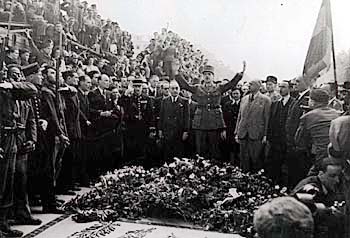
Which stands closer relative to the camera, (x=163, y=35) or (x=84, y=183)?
(x=163, y=35)

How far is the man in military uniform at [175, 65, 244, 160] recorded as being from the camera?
147 inches

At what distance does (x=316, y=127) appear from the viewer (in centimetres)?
316

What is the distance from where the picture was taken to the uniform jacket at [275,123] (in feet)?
11.5

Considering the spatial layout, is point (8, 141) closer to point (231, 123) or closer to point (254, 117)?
point (231, 123)

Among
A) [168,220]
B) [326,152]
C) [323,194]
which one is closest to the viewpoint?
[323,194]

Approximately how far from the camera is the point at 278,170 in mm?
3445

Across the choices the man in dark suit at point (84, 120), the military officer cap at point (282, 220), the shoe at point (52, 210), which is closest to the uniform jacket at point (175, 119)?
the man in dark suit at point (84, 120)

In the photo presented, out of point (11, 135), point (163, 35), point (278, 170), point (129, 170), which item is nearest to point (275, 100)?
point (278, 170)

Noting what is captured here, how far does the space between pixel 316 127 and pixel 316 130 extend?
0.06 feet

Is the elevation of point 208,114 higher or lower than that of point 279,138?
higher

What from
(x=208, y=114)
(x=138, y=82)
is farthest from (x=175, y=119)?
(x=138, y=82)

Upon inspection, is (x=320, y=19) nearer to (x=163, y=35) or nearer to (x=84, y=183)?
(x=163, y=35)

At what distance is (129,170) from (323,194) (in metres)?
1.46

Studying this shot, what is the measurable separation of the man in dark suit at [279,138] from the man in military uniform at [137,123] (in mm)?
855
